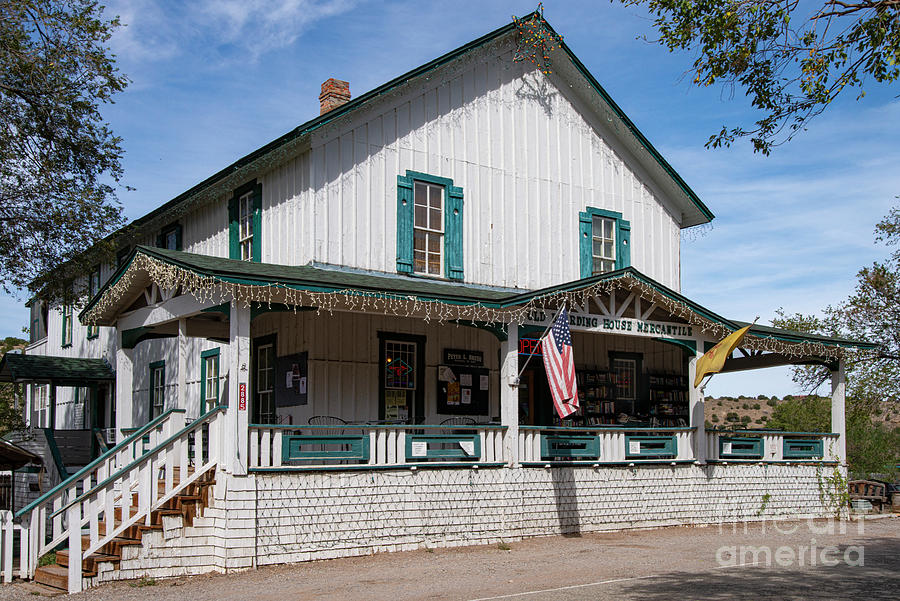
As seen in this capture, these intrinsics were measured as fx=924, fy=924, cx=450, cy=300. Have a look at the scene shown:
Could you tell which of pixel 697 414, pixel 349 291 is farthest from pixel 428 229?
pixel 697 414

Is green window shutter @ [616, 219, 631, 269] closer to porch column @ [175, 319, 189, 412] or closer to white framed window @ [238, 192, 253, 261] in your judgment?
white framed window @ [238, 192, 253, 261]

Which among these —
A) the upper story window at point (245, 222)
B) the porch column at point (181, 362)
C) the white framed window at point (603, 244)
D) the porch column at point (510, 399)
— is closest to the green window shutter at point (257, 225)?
the upper story window at point (245, 222)

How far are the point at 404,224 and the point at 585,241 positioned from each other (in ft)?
16.0

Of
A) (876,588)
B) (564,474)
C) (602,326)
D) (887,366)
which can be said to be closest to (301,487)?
(564,474)

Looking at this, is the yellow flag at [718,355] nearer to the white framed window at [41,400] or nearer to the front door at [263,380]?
the front door at [263,380]

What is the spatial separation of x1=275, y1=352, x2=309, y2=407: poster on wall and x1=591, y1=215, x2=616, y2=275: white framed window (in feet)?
24.4

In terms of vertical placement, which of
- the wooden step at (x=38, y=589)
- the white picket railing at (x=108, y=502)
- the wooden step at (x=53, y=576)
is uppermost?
the white picket railing at (x=108, y=502)

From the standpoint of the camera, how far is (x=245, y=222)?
19.2 meters

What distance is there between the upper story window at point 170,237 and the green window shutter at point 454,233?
721cm

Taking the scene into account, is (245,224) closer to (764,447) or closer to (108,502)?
(108,502)

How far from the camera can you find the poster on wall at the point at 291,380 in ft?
54.6

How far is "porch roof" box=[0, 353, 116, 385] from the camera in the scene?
24047 mm

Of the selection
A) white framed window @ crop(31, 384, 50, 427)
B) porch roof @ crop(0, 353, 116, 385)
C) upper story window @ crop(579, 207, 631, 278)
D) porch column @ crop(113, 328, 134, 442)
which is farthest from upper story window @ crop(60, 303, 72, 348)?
upper story window @ crop(579, 207, 631, 278)

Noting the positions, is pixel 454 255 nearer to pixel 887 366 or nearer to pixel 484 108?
pixel 484 108
